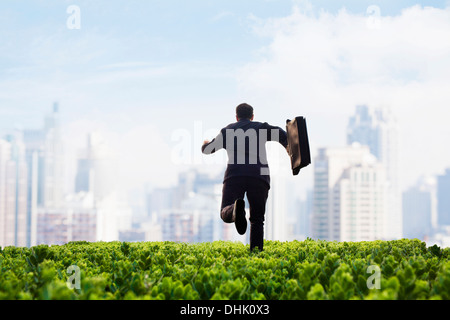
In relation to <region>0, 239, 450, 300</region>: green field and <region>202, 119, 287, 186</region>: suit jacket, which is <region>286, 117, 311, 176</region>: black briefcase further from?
<region>0, 239, 450, 300</region>: green field

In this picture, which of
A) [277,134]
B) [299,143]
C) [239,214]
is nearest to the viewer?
[239,214]

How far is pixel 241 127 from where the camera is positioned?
29.7 feet

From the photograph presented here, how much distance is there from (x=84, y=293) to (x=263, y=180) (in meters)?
5.63

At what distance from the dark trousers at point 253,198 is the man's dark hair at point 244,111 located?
1180 millimetres

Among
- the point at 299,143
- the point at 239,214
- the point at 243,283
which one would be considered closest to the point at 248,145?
the point at 299,143

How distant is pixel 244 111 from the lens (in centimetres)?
926

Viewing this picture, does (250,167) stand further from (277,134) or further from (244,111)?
(244,111)

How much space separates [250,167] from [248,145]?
1.45ft

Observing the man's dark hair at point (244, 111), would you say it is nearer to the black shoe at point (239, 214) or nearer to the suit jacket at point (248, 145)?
the suit jacket at point (248, 145)

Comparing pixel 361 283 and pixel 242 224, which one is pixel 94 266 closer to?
pixel 242 224

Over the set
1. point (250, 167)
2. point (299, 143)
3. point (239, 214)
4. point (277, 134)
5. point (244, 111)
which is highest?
point (244, 111)

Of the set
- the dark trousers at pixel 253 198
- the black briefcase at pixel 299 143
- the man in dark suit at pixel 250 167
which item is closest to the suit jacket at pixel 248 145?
the man in dark suit at pixel 250 167
